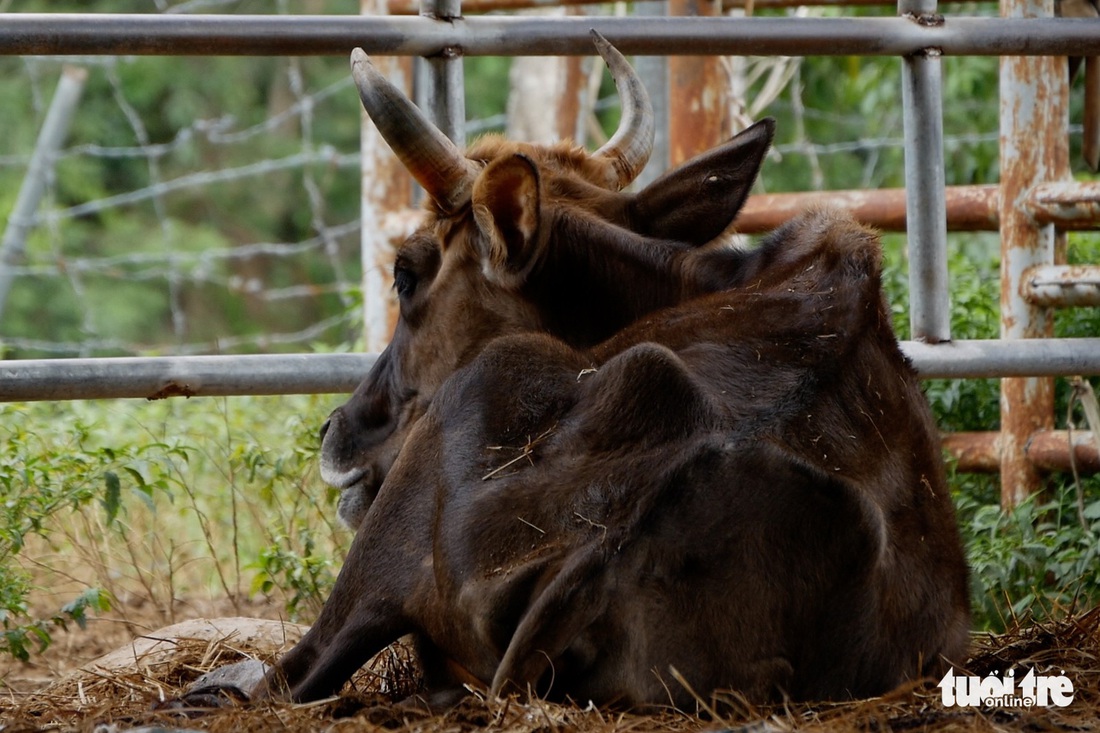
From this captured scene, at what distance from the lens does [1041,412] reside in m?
5.19

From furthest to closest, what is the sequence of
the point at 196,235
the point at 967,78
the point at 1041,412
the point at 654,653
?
1. the point at 196,235
2. the point at 967,78
3. the point at 1041,412
4. the point at 654,653

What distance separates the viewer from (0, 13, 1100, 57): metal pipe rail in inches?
149

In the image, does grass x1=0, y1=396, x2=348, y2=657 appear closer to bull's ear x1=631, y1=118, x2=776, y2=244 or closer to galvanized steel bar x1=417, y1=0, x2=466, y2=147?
galvanized steel bar x1=417, y1=0, x2=466, y2=147

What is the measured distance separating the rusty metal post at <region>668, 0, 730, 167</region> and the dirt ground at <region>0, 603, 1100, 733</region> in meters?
3.28

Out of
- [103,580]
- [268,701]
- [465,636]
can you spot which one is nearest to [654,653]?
[465,636]

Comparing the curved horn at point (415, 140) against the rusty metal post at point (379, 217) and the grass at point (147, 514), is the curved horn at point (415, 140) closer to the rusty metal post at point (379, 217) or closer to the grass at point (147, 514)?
the grass at point (147, 514)

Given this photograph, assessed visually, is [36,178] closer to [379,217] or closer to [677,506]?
[379,217]

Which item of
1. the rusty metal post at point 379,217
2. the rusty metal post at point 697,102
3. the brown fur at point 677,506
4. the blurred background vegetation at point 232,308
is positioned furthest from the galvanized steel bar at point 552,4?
the brown fur at point 677,506

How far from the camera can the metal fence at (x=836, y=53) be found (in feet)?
12.4

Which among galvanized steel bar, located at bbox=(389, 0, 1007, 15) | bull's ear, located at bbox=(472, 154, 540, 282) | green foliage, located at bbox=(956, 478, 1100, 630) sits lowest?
Answer: green foliage, located at bbox=(956, 478, 1100, 630)

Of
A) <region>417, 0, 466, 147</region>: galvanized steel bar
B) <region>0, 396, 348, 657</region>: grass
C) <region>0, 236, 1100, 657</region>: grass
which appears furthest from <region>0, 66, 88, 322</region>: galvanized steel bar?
<region>417, 0, 466, 147</region>: galvanized steel bar

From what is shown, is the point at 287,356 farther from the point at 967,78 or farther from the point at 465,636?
the point at 967,78

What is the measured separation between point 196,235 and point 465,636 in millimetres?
17122

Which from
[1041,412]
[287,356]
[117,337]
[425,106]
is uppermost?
[425,106]
